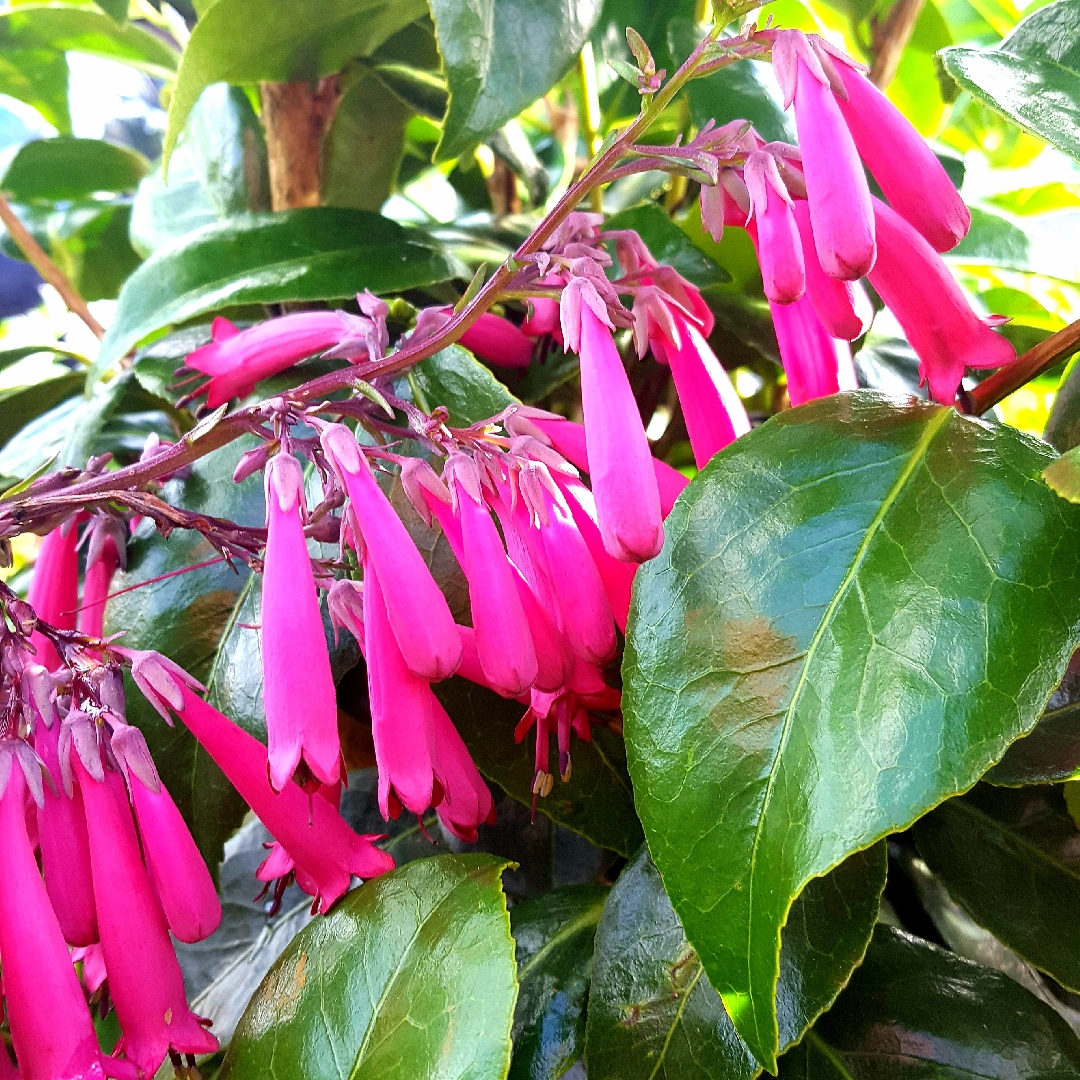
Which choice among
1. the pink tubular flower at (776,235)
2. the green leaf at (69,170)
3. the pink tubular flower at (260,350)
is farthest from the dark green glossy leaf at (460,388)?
the green leaf at (69,170)

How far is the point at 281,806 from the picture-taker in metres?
0.45

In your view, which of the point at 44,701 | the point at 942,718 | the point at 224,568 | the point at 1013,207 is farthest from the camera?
the point at 1013,207

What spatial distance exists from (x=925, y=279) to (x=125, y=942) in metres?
0.46

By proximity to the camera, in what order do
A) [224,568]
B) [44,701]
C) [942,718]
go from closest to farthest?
[942,718]
[44,701]
[224,568]

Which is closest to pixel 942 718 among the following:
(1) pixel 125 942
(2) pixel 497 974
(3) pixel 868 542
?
(3) pixel 868 542

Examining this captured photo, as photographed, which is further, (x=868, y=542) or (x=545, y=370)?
(x=545, y=370)

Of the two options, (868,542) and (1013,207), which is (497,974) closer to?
(868,542)

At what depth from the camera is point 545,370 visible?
2.05 feet

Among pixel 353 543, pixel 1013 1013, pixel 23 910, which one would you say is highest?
pixel 353 543

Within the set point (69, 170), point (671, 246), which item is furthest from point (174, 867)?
point (69, 170)

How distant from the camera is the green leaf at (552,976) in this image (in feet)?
1.47

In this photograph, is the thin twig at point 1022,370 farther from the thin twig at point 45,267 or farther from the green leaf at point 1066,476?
the thin twig at point 45,267

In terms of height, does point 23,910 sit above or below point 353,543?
below

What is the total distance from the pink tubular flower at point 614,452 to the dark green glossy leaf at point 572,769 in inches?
6.7
